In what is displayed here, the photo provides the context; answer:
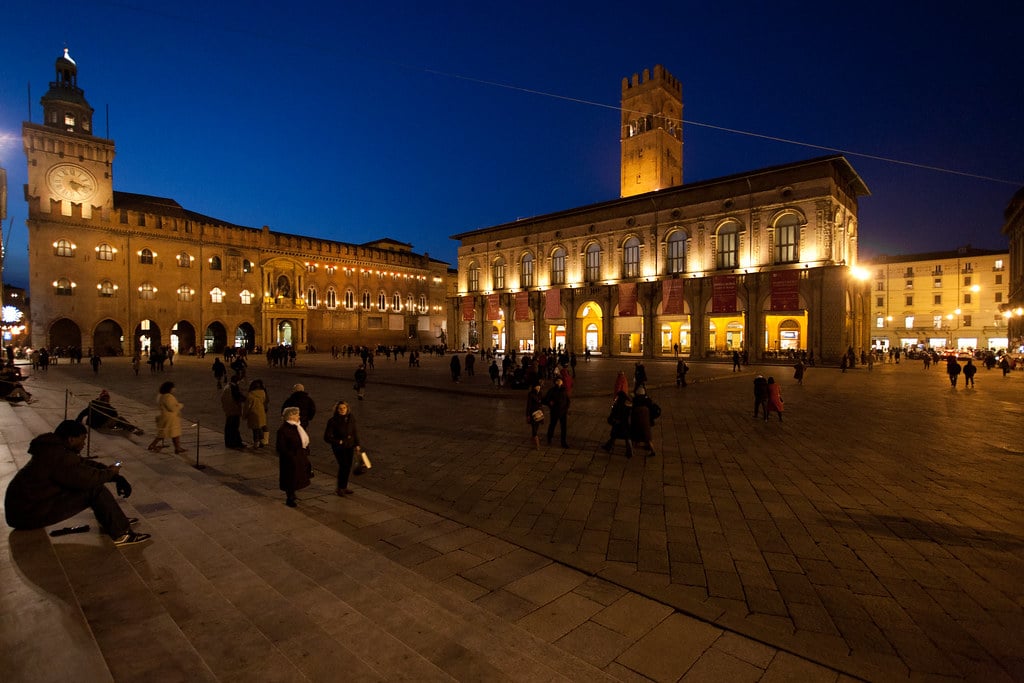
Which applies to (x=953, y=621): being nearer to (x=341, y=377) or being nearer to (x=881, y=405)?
(x=881, y=405)

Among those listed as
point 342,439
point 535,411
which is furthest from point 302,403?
Answer: point 535,411

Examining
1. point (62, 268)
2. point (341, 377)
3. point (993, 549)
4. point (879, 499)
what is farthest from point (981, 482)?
point (62, 268)

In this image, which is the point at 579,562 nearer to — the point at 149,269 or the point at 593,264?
the point at 593,264

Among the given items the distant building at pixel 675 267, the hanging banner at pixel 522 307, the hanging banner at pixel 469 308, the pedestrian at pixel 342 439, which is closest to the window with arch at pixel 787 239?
the distant building at pixel 675 267

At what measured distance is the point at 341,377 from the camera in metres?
23.6

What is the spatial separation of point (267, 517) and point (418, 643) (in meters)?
3.11

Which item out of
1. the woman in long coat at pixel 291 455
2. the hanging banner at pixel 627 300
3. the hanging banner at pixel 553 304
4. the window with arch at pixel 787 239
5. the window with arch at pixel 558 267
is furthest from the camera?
the window with arch at pixel 558 267

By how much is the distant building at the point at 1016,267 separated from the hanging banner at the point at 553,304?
34.0 m

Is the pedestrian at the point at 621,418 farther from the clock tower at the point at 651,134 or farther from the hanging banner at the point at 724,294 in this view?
the clock tower at the point at 651,134

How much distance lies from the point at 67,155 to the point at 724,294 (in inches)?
2223

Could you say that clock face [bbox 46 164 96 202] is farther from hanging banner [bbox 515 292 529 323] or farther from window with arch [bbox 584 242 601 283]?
window with arch [bbox 584 242 601 283]

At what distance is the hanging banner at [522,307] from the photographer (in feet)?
164

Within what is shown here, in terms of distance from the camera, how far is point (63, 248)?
1631 inches

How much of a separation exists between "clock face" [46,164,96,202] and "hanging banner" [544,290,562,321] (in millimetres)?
41810
